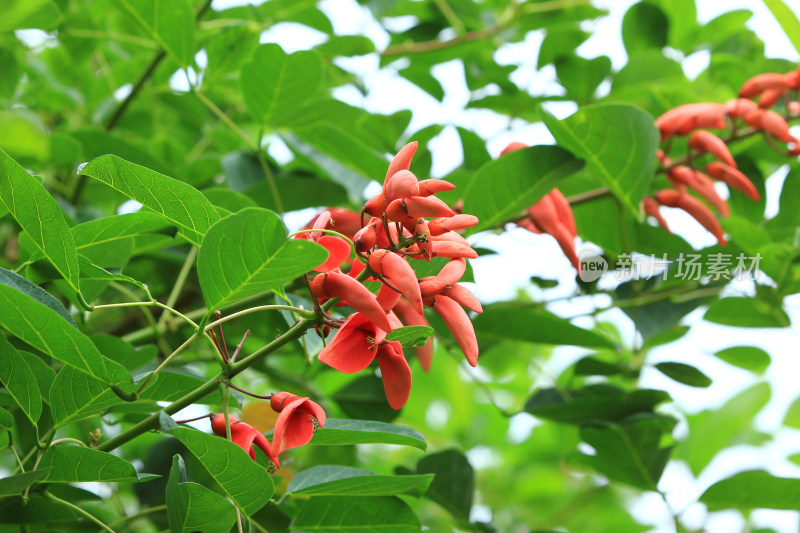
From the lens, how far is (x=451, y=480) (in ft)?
3.54

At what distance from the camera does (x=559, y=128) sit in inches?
37.2

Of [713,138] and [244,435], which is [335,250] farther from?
[713,138]

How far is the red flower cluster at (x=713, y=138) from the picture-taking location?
1.06 meters

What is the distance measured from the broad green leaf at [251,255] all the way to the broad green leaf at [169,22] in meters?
0.64

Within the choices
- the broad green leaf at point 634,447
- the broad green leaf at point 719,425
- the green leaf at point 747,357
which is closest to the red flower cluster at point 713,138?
the broad green leaf at point 634,447

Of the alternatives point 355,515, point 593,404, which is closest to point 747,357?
point 593,404

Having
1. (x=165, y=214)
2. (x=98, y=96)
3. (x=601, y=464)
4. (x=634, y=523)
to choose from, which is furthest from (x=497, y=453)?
(x=165, y=214)

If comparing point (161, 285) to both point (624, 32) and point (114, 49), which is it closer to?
point (114, 49)

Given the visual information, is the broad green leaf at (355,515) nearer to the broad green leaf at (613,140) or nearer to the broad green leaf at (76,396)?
the broad green leaf at (76,396)

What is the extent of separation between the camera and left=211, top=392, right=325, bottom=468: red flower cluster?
607mm

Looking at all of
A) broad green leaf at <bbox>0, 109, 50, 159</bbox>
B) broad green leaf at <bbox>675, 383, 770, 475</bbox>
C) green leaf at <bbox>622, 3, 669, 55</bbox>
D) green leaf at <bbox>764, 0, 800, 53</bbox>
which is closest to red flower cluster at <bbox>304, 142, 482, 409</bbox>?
broad green leaf at <bbox>0, 109, 50, 159</bbox>

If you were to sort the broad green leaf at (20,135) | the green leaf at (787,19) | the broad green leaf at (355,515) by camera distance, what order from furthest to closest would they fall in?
1. the green leaf at (787,19)
2. the broad green leaf at (355,515)
3. the broad green leaf at (20,135)

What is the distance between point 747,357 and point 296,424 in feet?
3.55

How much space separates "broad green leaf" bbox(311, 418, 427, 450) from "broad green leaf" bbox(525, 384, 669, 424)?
439 millimetres
